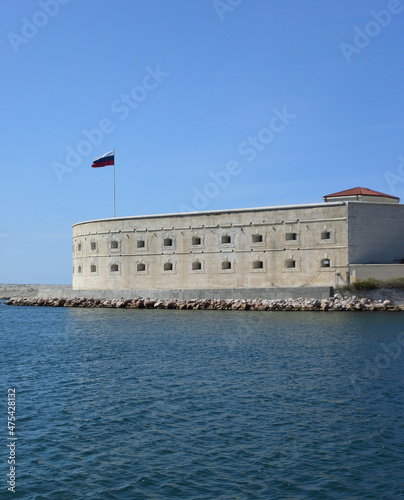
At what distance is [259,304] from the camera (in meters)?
24.6

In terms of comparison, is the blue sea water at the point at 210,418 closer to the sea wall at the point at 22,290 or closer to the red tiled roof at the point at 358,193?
the red tiled roof at the point at 358,193

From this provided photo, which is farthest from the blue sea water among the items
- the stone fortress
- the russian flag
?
the russian flag

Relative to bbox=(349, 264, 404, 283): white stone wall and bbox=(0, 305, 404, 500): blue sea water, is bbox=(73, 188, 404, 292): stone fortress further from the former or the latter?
bbox=(0, 305, 404, 500): blue sea water

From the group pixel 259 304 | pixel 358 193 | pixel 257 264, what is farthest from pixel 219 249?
pixel 358 193

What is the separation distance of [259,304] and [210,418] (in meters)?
16.8

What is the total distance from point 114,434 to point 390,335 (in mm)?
9956

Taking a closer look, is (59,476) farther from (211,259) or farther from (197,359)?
(211,259)

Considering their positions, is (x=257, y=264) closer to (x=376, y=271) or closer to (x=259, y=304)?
(x=259, y=304)

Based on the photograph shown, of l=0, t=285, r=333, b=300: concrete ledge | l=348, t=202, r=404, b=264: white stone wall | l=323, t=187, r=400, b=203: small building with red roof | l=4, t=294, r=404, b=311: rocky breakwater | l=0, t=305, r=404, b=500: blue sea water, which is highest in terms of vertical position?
l=323, t=187, r=400, b=203: small building with red roof

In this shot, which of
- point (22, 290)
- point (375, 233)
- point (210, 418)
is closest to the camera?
point (210, 418)

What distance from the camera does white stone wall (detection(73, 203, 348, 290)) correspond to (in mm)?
25328

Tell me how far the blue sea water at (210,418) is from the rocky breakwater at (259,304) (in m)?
7.54

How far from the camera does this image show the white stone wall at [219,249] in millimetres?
25328

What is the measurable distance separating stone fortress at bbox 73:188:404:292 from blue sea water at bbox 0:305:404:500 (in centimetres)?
960
